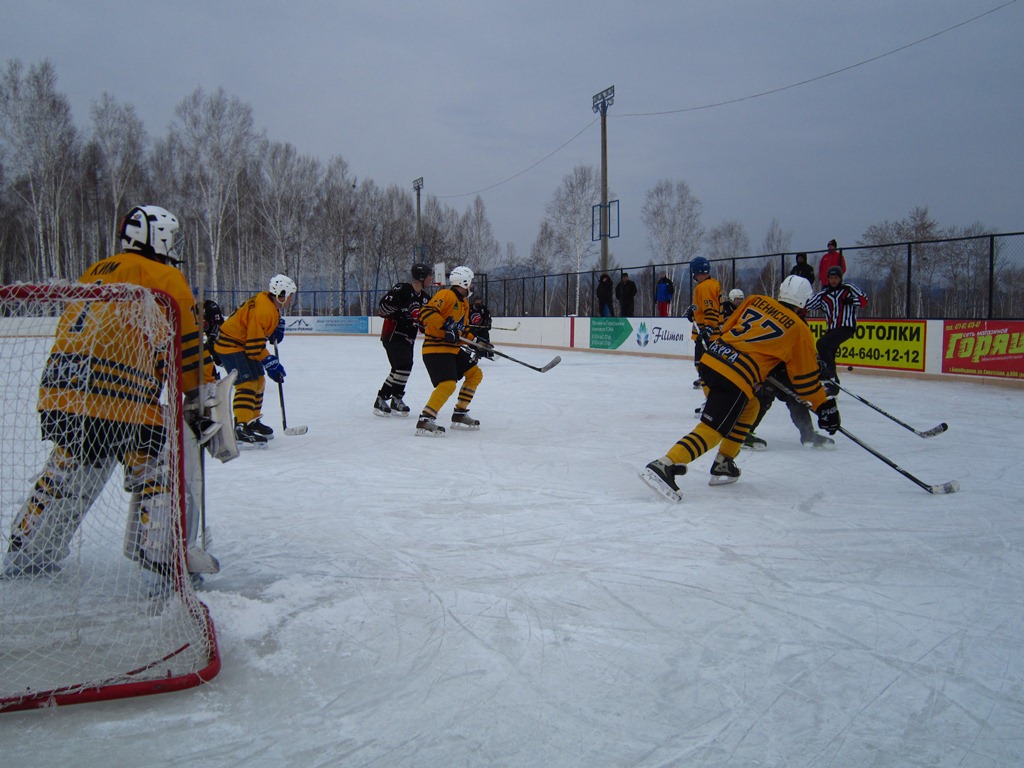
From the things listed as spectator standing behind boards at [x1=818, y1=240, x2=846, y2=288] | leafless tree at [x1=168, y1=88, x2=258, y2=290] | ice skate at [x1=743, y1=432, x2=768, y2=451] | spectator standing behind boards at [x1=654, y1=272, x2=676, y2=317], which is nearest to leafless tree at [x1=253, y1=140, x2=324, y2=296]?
leafless tree at [x1=168, y1=88, x2=258, y2=290]

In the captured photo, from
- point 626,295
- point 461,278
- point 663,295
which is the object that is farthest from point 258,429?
point 626,295

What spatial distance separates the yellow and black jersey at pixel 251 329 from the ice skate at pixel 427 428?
1372mm

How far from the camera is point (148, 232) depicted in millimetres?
2398

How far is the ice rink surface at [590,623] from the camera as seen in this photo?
1.67 m

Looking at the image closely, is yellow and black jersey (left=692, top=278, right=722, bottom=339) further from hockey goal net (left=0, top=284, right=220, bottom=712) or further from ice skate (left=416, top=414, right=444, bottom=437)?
hockey goal net (left=0, top=284, right=220, bottom=712)

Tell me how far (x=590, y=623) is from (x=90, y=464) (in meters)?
1.72

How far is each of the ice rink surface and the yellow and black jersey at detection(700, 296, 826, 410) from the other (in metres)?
0.66

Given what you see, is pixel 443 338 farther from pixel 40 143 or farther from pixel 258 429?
pixel 40 143

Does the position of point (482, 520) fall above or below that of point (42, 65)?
below

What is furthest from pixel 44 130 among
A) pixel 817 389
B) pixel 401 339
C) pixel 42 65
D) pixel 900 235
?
pixel 817 389

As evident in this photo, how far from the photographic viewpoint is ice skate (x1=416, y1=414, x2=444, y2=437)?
5.89 meters

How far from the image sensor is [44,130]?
2923 cm

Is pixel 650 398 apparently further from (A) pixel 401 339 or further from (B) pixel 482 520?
(B) pixel 482 520

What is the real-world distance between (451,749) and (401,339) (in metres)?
5.58
